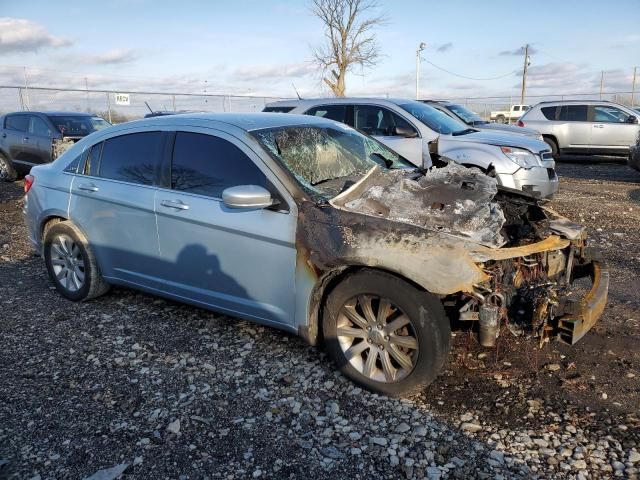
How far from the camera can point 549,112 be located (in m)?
15.2

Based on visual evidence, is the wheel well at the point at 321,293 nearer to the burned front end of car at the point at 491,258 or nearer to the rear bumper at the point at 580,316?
the burned front end of car at the point at 491,258

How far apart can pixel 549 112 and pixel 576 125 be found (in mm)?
861

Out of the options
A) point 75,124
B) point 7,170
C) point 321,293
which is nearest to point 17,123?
point 7,170

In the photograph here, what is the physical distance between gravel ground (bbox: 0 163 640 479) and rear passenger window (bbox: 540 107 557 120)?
39.4 feet

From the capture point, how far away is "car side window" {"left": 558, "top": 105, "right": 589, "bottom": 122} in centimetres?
1479

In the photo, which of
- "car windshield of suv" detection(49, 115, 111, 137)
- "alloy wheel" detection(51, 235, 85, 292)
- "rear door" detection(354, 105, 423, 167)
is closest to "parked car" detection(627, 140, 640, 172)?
"rear door" detection(354, 105, 423, 167)

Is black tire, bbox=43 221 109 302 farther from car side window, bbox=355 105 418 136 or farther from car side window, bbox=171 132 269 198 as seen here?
car side window, bbox=355 105 418 136

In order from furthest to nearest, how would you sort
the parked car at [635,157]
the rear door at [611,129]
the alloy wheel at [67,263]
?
the rear door at [611,129] < the parked car at [635,157] < the alloy wheel at [67,263]

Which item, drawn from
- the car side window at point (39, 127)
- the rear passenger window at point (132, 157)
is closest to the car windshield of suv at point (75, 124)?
the car side window at point (39, 127)

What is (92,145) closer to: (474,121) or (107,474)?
(107,474)

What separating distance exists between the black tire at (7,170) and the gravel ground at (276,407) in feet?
29.9

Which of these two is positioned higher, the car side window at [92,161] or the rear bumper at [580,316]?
the car side window at [92,161]

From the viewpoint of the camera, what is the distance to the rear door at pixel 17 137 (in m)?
11.9

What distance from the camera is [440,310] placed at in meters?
2.98
